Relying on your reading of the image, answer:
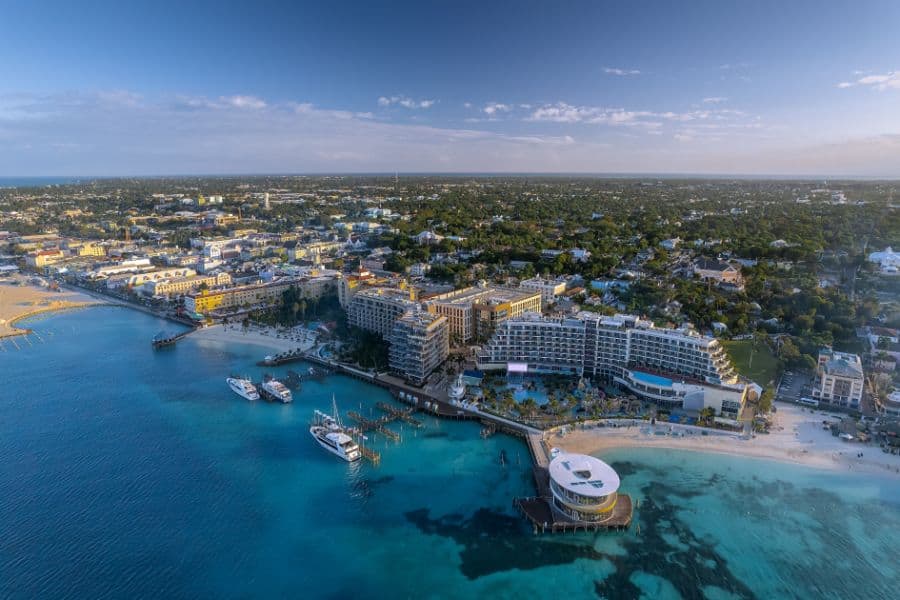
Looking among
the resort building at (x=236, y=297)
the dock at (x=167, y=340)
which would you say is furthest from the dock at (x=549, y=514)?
the resort building at (x=236, y=297)

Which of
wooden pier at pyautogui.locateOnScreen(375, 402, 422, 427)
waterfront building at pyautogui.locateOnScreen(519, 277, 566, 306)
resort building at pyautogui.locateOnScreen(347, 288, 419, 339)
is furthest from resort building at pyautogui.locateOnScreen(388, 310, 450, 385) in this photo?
waterfront building at pyautogui.locateOnScreen(519, 277, 566, 306)

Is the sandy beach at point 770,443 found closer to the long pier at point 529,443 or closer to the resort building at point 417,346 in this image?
the long pier at point 529,443

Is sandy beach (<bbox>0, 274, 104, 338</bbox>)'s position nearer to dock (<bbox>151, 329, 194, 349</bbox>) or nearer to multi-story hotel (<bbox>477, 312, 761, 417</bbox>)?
dock (<bbox>151, 329, 194, 349</bbox>)

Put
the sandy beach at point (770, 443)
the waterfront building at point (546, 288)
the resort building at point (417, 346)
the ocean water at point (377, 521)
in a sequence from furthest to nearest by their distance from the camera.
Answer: the waterfront building at point (546, 288) < the resort building at point (417, 346) < the sandy beach at point (770, 443) < the ocean water at point (377, 521)

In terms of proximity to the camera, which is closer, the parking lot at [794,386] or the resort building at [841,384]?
the resort building at [841,384]

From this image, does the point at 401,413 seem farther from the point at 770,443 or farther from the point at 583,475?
the point at 770,443

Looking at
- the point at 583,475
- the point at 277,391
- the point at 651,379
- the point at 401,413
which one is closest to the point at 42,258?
the point at 277,391
